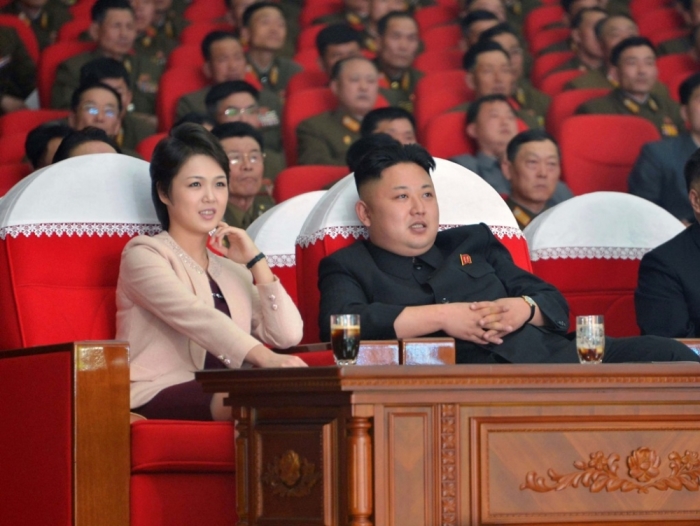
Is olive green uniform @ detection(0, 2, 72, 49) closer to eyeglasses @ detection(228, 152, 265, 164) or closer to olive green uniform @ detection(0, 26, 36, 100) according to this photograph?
olive green uniform @ detection(0, 26, 36, 100)

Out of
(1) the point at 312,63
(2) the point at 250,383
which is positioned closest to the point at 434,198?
(2) the point at 250,383

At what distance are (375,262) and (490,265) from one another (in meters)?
0.22

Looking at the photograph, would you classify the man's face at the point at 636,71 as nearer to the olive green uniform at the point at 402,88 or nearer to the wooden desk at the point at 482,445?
the olive green uniform at the point at 402,88

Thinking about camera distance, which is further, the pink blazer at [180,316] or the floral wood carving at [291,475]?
the pink blazer at [180,316]

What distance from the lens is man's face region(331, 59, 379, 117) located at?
4.57 metres

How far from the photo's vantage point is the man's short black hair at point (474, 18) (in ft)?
18.3

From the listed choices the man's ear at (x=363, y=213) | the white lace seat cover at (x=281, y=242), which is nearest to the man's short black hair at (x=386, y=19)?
the white lace seat cover at (x=281, y=242)

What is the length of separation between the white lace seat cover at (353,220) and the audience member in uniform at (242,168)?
1221mm

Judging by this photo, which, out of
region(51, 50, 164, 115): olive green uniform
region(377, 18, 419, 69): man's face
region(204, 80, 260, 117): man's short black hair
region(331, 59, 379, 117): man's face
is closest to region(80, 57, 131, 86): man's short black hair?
region(51, 50, 164, 115): olive green uniform

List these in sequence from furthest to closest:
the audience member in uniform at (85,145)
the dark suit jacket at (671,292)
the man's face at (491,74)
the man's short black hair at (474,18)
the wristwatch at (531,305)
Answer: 1. the man's short black hair at (474,18)
2. the man's face at (491,74)
3. the audience member in uniform at (85,145)
4. the dark suit jacket at (671,292)
5. the wristwatch at (531,305)

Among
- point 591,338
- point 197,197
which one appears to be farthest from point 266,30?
point 591,338

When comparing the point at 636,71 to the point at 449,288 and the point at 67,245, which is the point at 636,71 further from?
the point at 67,245

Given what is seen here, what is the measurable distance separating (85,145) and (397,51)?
99.9 inches

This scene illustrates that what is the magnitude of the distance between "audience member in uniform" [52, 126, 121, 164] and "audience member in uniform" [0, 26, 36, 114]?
79.6 inches
